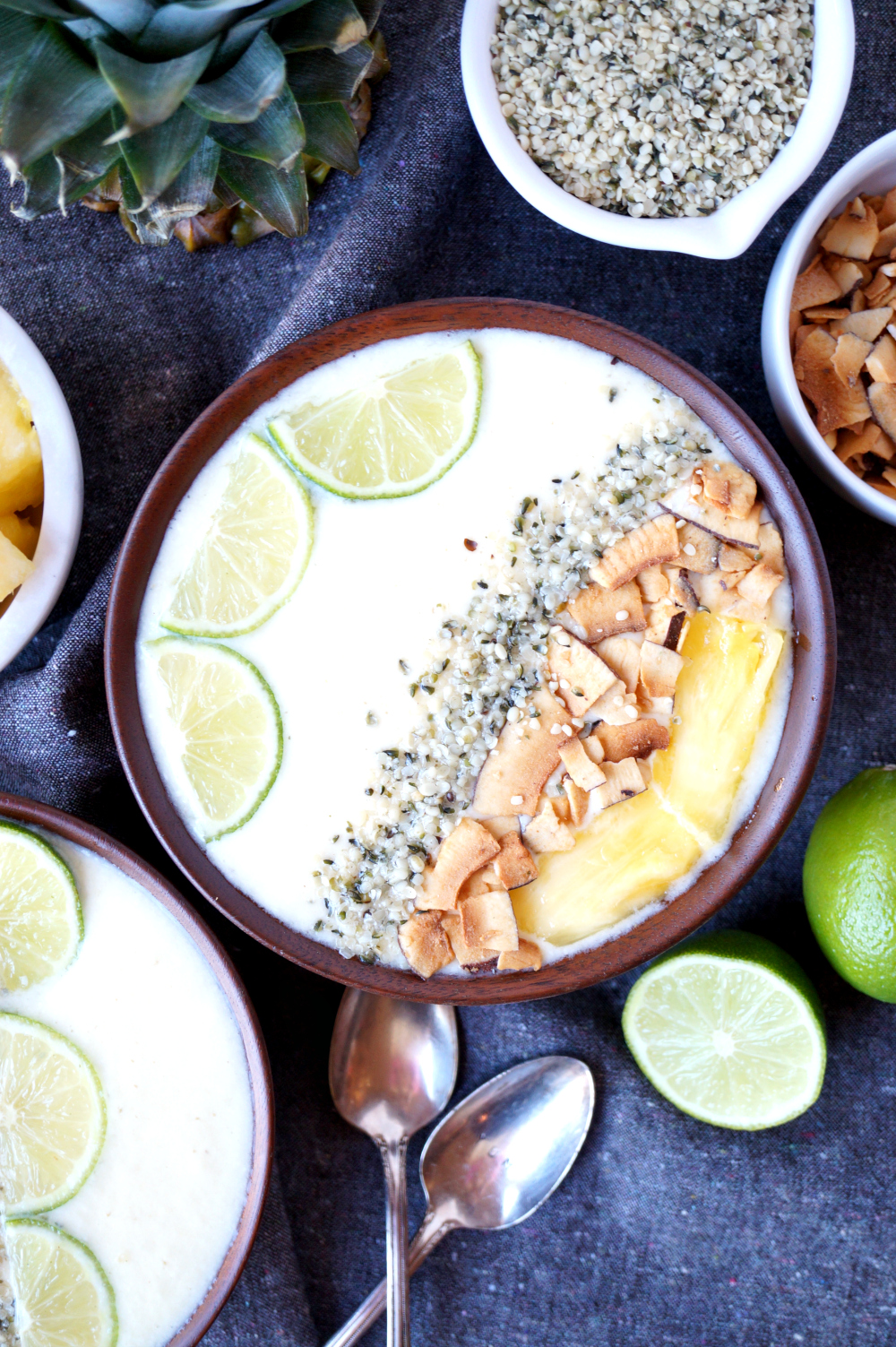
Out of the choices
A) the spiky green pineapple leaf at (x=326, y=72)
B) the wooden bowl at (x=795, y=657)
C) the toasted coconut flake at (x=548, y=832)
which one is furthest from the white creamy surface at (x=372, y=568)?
the spiky green pineapple leaf at (x=326, y=72)

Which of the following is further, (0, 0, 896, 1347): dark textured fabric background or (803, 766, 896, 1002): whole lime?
(0, 0, 896, 1347): dark textured fabric background

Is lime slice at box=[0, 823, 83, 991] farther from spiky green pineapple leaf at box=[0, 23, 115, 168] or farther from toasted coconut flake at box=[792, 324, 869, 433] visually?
toasted coconut flake at box=[792, 324, 869, 433]

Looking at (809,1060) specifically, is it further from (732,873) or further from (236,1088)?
(236,1088)

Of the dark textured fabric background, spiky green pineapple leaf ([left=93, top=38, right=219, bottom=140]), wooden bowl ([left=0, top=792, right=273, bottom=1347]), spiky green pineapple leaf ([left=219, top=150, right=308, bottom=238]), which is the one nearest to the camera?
spiky green pineapple leaf ([left=93, top=38, right=219, bottom=140])

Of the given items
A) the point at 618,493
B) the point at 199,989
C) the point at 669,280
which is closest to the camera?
the point at 618,493

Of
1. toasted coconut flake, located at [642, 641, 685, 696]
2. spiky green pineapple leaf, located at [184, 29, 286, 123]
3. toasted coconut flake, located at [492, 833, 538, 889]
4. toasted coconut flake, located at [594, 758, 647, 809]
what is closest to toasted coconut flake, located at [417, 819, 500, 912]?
toasted coconut flake, located at [492, 833, 538, 889]

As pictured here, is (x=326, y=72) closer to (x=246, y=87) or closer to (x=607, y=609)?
(x=246, y=87)

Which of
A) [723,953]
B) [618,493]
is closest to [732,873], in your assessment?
[723,953]
